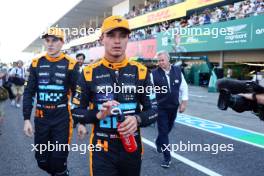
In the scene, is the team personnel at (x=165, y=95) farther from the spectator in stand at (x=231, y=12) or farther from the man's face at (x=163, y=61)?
the spectator in stand at (x=231, y=12)

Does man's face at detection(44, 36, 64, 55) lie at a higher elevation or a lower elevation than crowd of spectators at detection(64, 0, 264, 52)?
A: lower

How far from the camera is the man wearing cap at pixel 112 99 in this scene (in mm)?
2867

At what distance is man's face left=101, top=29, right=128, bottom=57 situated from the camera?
9.38 ft

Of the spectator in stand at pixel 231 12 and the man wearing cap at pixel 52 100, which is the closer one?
the man wearing cap at pixel 52 100

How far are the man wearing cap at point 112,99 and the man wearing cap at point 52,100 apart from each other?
49.2 inches

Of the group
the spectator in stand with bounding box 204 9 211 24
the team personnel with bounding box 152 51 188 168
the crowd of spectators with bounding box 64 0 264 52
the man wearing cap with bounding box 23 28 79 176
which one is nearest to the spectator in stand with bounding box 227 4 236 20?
the crowd of spectators with bounding box 64 0 264 52

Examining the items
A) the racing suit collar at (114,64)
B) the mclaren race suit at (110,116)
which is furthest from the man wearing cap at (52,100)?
the racing suit collar at (114,64)

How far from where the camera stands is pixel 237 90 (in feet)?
10.1

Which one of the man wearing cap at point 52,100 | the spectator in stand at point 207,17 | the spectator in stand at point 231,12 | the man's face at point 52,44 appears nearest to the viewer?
the man wearing cap at point 52,100

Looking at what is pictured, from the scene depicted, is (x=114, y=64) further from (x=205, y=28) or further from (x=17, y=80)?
(x=205, y=28)

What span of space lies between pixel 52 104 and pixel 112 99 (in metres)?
1.53

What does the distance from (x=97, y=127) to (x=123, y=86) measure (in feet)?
1.41

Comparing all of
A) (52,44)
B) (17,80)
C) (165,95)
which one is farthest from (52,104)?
(17,80)

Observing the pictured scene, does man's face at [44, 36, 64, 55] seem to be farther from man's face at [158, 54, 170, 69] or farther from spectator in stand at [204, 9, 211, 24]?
spectator in stand at [204, 9, 211, 24]
